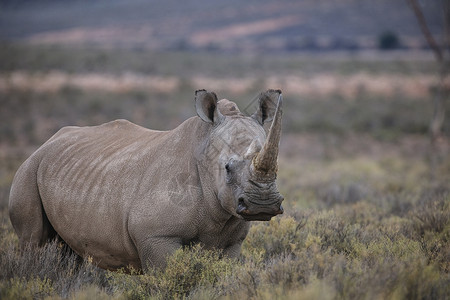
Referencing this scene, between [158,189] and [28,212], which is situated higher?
[158,189]

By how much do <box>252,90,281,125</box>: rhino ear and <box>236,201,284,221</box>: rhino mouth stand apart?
101 centimetres

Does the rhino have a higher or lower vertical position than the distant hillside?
higher

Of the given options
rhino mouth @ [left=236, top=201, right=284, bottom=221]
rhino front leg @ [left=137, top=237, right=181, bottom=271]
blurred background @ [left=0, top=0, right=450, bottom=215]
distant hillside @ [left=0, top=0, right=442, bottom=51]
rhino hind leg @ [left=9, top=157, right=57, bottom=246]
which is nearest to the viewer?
rhino mouth @ [left=236, top=201, right=284, bottom=221]

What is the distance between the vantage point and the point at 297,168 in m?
15.5

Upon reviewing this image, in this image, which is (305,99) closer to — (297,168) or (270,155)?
(297,168)

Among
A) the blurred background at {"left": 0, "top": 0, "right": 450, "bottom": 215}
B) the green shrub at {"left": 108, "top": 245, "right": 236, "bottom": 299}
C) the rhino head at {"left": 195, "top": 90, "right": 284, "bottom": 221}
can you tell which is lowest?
the blurred background at {"left": 0, "top": 0, "right": 450, "bottom": 215}

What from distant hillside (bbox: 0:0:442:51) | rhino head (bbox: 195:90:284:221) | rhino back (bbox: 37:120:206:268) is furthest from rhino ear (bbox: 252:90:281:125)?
distant hillside (bbox: 0:0:442:51)

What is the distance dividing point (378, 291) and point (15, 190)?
3.55m

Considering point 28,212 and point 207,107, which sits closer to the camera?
point 207,107

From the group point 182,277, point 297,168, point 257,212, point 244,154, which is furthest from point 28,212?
point 297,168

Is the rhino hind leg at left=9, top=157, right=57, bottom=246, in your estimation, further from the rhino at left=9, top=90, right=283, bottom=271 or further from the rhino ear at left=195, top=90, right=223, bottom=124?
the rhino ear at left=195, top=90, right=223, bottom=124

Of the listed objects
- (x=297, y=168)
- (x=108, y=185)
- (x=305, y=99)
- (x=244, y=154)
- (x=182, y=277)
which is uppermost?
(x=244, y=154)

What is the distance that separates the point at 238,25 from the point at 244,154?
3508 inches

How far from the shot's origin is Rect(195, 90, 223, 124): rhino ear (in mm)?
4184
